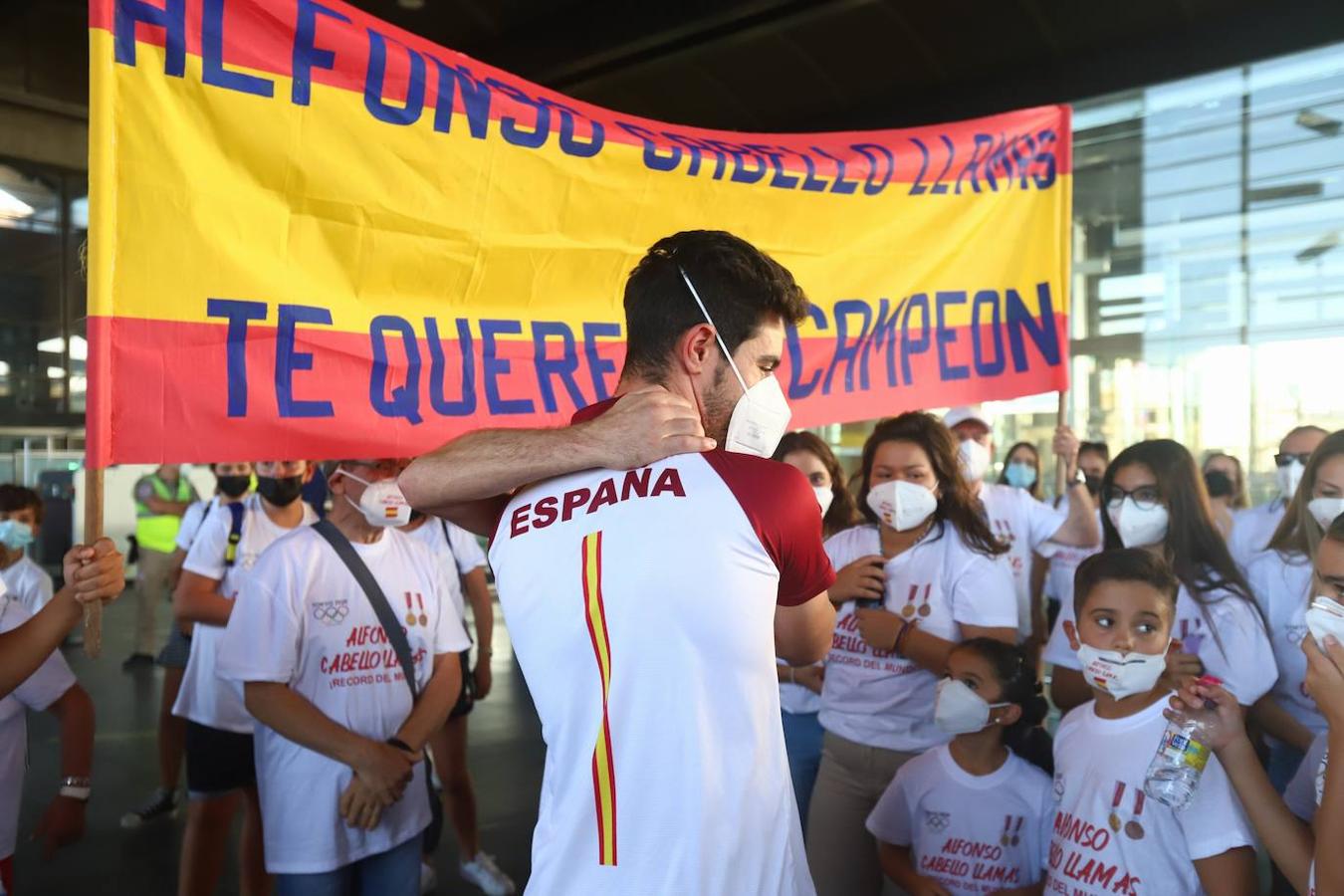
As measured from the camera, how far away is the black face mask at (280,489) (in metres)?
4.78

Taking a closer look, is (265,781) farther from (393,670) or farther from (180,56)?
(180,56)

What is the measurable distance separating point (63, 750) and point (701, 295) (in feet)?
7.74

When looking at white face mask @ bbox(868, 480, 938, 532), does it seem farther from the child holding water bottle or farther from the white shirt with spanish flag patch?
the white shirt with spanish flag patch

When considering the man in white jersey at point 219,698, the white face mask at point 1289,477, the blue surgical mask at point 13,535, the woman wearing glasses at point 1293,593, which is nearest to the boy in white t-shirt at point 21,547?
the blue surgical mask at point 13,535

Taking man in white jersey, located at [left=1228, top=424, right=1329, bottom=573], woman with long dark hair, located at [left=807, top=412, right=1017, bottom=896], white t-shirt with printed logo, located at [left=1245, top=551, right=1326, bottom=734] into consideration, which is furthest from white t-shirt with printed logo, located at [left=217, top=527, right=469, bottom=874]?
man in white jersey, located at [left=1228, top=424, right=1329, bottom=573]

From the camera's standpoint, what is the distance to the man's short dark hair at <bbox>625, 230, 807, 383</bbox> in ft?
5.86

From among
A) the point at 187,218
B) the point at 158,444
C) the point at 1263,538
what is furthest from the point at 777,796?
the point at 1263,538

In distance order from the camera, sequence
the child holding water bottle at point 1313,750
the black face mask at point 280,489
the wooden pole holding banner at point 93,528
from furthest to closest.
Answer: the black face mask at point 280,489
the wooden pole holding banner at point 93,528
the child holding water bottle at point 1313,750

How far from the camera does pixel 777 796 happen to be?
5.48 feet

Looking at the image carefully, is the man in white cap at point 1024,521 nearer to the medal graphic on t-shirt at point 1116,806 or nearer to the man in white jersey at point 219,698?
the medal graphic on t-shirt at point 1116,806

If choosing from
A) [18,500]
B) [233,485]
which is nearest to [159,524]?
[233,485]

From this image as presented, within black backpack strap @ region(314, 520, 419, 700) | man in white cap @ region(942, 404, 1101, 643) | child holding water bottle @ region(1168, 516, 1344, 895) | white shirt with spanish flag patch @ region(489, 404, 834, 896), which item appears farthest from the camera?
man in white cap @ region(942, 404, 1101, 643)

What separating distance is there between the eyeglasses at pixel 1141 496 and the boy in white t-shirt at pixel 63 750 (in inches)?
122

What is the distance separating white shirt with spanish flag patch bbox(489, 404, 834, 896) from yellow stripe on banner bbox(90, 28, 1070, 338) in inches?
46.5
